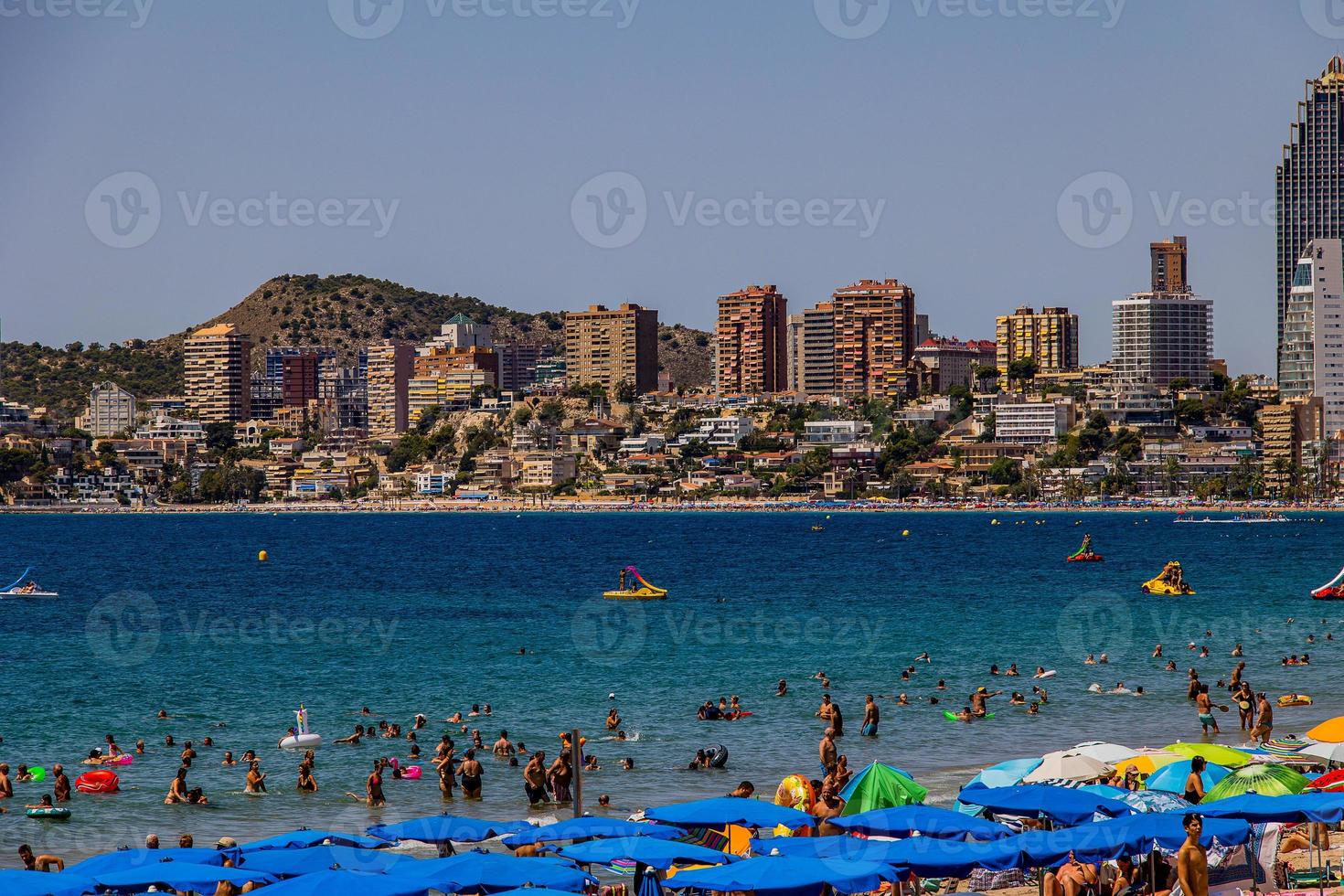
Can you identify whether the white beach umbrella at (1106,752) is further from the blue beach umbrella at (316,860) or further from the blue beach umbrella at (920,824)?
the blue beach umbrella at (316,860)

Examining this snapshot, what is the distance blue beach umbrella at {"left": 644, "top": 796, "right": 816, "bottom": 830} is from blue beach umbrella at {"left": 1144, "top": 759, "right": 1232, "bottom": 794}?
17.2 feet

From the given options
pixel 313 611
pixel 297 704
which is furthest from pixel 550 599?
pixel 297 704

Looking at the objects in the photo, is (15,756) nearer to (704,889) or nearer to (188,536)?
(704,889)

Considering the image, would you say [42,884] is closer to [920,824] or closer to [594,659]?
[920,824]

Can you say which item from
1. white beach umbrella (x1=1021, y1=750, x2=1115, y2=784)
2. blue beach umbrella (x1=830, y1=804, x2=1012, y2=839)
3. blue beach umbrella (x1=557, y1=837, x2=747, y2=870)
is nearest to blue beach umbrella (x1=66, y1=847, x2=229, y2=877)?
blue beach umbrella (x1=557, y1=837, x2=747, y2=870)

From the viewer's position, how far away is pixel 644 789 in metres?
29.7

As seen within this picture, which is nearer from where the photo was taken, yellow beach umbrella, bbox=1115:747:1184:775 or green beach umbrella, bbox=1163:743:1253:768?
green beach umbrella, bbox=1163:743:1253:768

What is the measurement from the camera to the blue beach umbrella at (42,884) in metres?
17.6

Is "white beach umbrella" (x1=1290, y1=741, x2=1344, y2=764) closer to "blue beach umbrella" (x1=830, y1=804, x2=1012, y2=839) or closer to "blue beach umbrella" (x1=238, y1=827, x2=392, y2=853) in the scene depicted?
"blue beach umbrella" (x1=830, y1=804, x2=1012, y2=839)

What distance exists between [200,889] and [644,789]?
11.5m

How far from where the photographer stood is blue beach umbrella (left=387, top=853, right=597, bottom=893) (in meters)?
18.2

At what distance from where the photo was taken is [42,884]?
17922 mm

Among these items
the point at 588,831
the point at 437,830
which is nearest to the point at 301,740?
the point at 437,830

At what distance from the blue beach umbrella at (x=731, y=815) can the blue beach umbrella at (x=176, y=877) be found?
5099 millimetres
